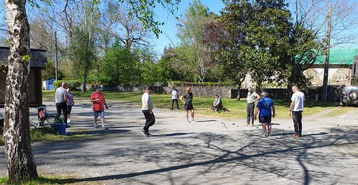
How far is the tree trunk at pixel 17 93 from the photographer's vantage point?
15.4ft

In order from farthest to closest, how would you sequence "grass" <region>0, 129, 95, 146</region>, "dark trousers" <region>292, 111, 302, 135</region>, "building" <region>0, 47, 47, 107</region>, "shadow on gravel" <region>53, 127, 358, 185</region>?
1. "building" <region>0, 47, 47, 107</region>
2. "dark trousers" <region>292, 111, 302, 135</region>
3. "grass" <region>0, 129, 95, 146</region>
4. "shadow on gravel" <region>53, 127, 358, 185</region>

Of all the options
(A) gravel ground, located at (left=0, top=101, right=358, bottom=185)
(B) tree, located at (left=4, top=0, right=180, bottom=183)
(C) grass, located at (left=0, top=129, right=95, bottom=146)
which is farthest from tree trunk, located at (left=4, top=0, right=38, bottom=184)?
(C) grass, located at (left=0, top=129, right=95, bottom=146)

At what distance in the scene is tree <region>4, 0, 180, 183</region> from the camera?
4688 millimetres

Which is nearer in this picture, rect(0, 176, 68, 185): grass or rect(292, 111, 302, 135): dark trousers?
rect(0, 176, 68, 185): grass

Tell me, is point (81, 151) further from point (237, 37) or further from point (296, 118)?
point (237, 37)

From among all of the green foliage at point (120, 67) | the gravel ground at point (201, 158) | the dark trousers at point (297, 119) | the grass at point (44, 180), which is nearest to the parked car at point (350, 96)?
the gravel ground at point (201, 158)

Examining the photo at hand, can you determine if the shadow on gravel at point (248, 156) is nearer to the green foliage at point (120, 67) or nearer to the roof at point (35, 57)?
the roof at point (35, 57)

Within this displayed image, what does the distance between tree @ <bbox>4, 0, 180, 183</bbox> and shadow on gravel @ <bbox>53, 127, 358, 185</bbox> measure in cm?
94

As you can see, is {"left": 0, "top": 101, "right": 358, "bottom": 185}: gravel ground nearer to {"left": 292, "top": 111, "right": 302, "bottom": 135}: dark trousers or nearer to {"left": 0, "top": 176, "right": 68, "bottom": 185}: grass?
{"left": 0, "top": 176, "right": 68, "bottom": 185}: grass

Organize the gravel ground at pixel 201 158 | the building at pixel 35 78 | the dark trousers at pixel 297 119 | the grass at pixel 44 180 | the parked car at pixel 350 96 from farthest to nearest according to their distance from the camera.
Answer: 1. the parked car at pixel 350 96
2. the building at pixel 35 78
3. the dark trousers at pixel 297 119
4. the gravel ground at pixel 201 158
5. the grass at pixel 44 180

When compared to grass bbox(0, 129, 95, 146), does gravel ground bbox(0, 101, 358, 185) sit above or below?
below

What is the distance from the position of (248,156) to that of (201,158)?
123 cm

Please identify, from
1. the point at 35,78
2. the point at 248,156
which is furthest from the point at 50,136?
the point at 248,156

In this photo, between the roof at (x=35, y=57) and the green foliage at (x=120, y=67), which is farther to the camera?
the green foliage at (x=120, y=67)
